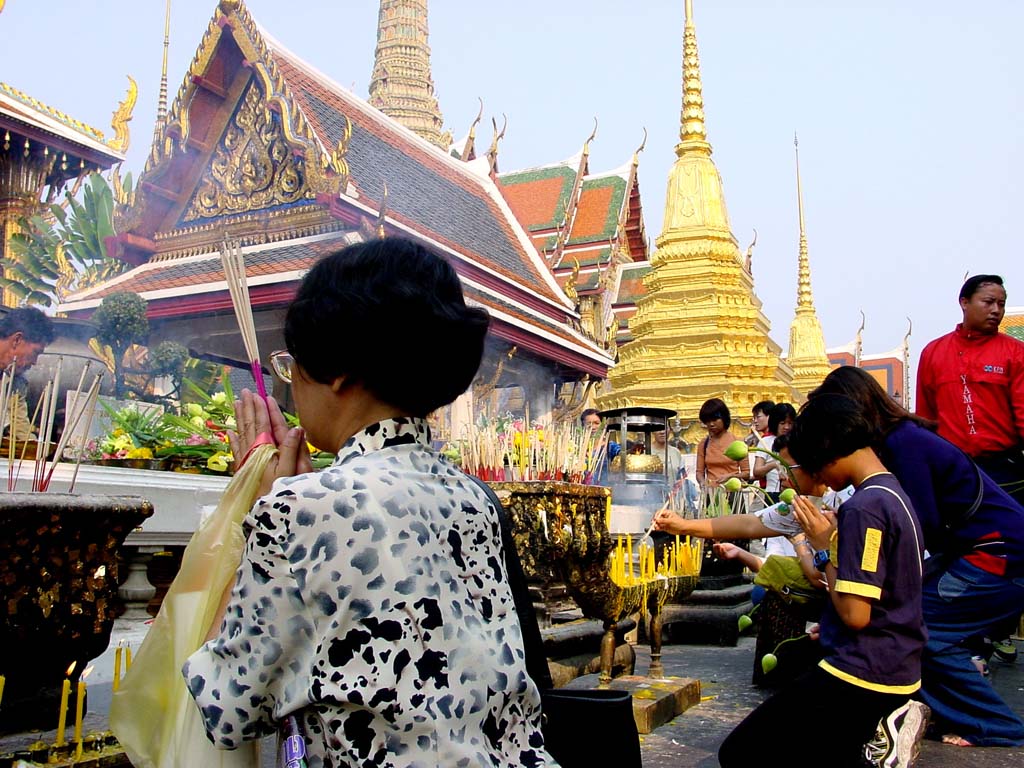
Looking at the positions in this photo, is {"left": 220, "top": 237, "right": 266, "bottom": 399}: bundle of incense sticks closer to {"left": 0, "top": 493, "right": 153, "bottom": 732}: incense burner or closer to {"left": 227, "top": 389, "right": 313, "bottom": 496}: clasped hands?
{"left": 227, "top": 389, "right": 313, "bottom": 496}: clasped hands

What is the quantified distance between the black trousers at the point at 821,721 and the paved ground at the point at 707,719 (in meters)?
0.06

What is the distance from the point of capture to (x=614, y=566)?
396cm

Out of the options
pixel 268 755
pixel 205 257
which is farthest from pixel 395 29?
pixel 268 755

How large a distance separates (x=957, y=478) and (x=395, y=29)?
28162 mm

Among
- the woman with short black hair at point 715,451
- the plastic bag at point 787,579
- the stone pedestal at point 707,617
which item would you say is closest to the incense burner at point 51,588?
the plastic bag at point 787,579

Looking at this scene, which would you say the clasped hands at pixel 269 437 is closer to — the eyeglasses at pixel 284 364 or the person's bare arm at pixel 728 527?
the eyeglasses at pixel 284 364

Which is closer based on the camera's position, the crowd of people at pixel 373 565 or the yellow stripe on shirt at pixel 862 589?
the crowd of people at pixel 373 565

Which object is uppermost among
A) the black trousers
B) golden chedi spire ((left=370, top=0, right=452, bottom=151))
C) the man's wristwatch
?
golden chedi spire ((left=370, top=0, right=452, bottom=151))

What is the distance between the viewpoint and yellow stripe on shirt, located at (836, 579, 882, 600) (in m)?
2.44

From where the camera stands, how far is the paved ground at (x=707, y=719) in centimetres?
274

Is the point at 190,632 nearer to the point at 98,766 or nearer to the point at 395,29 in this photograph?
the point at 98,766

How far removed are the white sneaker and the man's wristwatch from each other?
0.43 m

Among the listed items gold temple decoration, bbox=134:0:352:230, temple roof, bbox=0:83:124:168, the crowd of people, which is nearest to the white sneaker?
the crowd of people

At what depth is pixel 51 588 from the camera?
1.90 m
